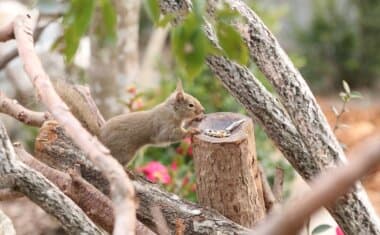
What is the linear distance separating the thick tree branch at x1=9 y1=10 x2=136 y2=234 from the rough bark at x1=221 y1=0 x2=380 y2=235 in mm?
516

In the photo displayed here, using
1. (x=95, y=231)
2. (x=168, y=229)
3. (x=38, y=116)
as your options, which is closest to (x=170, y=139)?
(x=38, y=116)

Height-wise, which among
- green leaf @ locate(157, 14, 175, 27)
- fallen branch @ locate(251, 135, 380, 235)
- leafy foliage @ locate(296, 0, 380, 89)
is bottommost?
leafy foliage @ locate(296, 0, 380, 89)

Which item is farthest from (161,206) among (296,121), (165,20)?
(165,20)

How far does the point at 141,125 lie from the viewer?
2.43 m

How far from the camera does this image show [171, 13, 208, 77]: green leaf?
0.95 metres

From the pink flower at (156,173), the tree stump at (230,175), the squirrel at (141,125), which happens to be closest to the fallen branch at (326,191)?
the tree stump at (230,175)

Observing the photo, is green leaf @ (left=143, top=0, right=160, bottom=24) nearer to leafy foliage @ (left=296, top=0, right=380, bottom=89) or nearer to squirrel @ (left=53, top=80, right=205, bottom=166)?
squirrel @ (left=53, top=80, right=205, bottom=166)

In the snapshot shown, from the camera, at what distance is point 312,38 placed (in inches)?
240

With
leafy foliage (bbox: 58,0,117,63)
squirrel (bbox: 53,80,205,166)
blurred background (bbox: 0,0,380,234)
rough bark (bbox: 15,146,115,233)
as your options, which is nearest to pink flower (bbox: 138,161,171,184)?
blurred background (bbox: 0,0,380,234)

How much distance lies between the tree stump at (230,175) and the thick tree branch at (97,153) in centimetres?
60

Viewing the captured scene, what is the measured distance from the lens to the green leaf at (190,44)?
95cm

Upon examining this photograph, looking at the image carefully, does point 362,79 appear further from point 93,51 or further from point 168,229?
point 168,229

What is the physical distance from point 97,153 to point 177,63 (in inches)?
6.9

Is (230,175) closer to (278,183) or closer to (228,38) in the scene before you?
(278,183)
